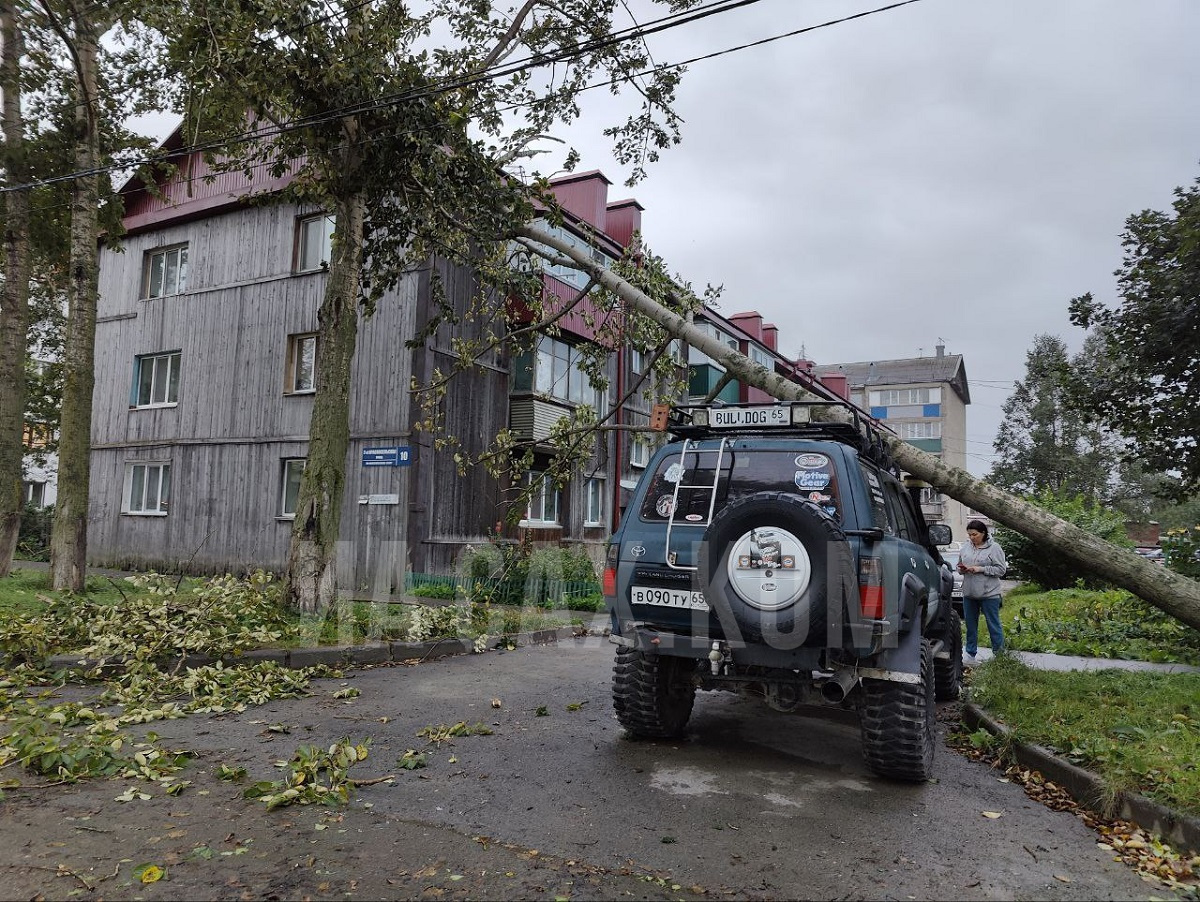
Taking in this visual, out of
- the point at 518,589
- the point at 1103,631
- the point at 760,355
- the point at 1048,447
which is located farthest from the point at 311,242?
the point at 1048,447

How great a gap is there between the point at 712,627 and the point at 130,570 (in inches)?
731

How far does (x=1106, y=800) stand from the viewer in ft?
14.8

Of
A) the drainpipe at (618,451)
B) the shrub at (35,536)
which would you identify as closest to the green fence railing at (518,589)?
the drainpipe at (618,451)

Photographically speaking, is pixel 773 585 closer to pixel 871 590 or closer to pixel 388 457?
pixel 871 590

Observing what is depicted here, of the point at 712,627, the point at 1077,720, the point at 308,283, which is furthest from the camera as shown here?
the point at 308,283

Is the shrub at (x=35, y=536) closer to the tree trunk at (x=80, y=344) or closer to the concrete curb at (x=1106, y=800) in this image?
the tree trunk at (x=80, y=344)

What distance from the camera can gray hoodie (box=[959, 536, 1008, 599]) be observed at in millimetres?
9461

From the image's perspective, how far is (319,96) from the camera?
970cm

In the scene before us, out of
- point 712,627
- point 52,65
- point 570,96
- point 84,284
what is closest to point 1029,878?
point 712,627

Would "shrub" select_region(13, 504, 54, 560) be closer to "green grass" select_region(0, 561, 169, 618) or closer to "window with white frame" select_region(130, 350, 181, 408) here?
"window with white frame" select_region(130, 350, 181, 408)

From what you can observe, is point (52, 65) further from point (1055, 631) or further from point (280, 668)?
point (1055, 631)

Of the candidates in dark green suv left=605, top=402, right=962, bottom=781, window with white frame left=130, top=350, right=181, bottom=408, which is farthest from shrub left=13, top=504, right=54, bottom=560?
dark green suv left=605, top=402, right=962, bottom=781

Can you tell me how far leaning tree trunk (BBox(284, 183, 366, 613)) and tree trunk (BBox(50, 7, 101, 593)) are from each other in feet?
10.8

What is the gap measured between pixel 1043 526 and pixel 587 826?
17.8 feet
